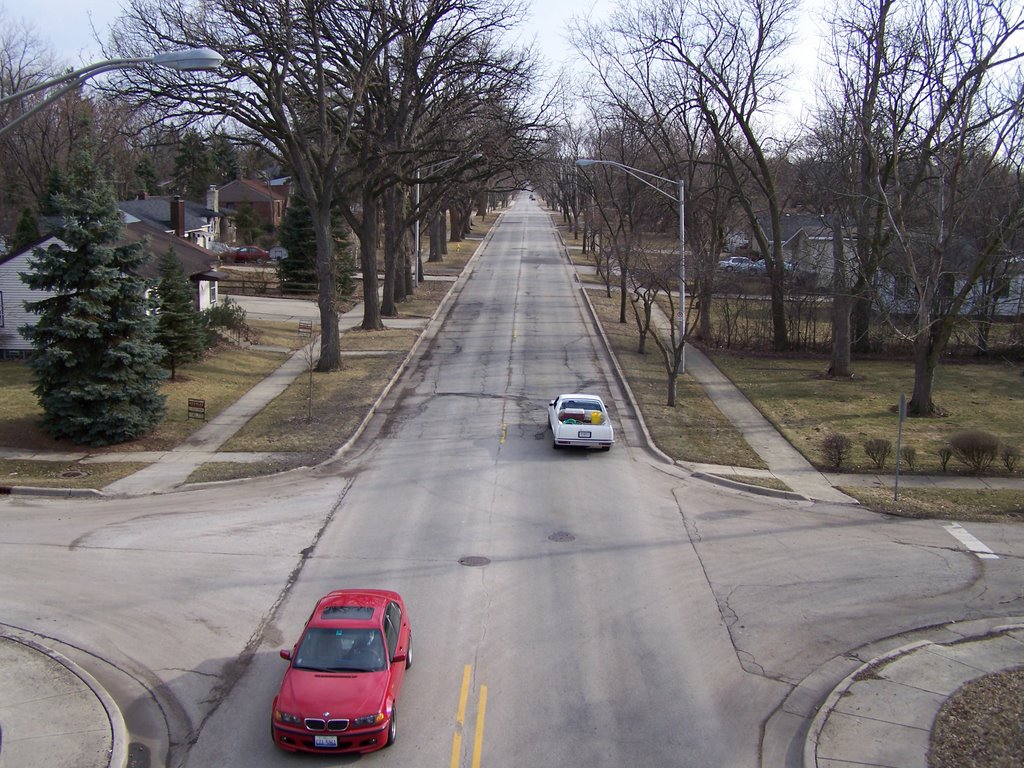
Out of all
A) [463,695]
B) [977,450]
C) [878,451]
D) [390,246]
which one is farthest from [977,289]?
[463,695]

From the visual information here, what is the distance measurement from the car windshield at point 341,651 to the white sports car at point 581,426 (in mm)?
13112

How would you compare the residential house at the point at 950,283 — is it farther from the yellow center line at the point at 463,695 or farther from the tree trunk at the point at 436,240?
the tree trunk at the point at 436,240

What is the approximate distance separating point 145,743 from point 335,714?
96.2 inches

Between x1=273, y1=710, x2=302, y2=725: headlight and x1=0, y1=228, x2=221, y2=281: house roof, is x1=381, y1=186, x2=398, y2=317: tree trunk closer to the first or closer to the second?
x1=0, y1=228, x2=221, y2=281: house roof

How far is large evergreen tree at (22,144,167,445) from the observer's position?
23.3 m

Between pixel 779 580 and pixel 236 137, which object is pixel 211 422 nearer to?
pixel 236 137

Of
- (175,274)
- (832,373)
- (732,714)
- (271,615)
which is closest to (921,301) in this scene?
(832,373)

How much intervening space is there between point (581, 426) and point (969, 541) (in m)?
9.41

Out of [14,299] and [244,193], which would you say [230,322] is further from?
[244,193]

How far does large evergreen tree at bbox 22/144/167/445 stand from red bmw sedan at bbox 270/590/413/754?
1426 cm

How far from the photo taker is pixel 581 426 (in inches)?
941

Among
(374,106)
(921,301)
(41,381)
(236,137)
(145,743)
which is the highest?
(374,106)

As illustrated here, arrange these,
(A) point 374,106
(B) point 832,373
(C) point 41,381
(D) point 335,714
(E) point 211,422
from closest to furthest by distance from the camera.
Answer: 1. (D) point 335,714
2. (C) point 41,381
3. (E) point 211,422
4. (B) point 832,373
5. (A) point 374,106

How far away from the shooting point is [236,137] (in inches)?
1264
